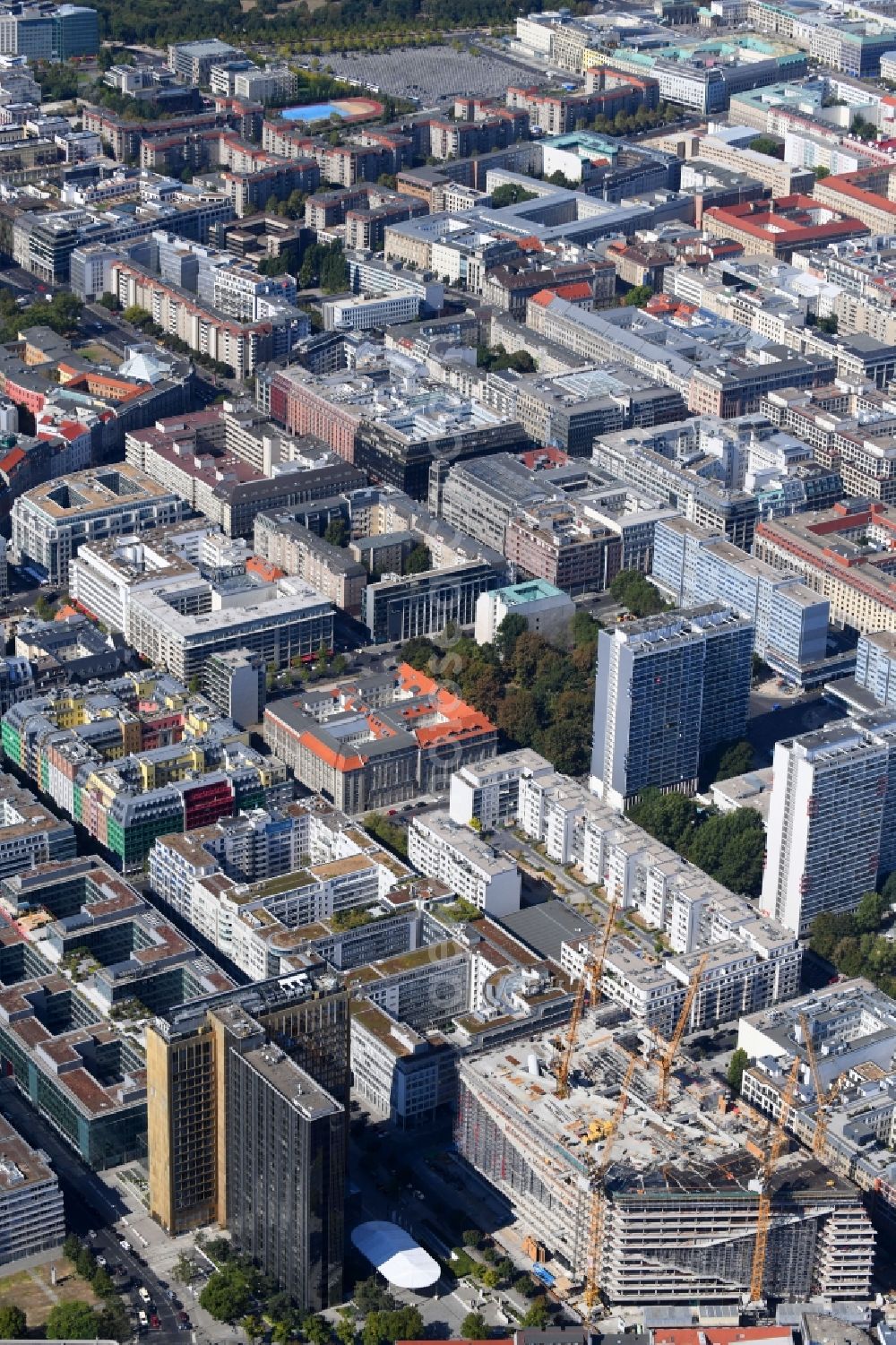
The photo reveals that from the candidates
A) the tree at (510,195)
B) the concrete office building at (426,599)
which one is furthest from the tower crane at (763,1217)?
the tree at (510,195)

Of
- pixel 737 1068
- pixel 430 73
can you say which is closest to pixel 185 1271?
pixel 737 1068

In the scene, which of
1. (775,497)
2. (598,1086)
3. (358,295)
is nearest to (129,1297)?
(598,1086)

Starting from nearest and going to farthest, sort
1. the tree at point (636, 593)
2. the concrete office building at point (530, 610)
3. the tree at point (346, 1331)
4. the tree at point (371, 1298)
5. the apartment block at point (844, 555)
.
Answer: the tree at point (346, 1331), the tree at point (371, 1298), the concrete office building at point (530, 610), the apartment block at point (844, 555), the tree at point (636, 593)

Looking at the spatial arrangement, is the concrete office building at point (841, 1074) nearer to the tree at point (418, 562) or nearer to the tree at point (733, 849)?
the tree at point (733, 849)

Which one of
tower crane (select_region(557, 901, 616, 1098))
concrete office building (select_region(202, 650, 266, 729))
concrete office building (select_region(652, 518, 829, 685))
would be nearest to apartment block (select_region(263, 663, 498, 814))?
concrete office building (select_region(202, 650, 266, 729))

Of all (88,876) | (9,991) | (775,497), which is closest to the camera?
(9,991)

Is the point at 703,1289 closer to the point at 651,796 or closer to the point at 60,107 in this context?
the point at 651,796
